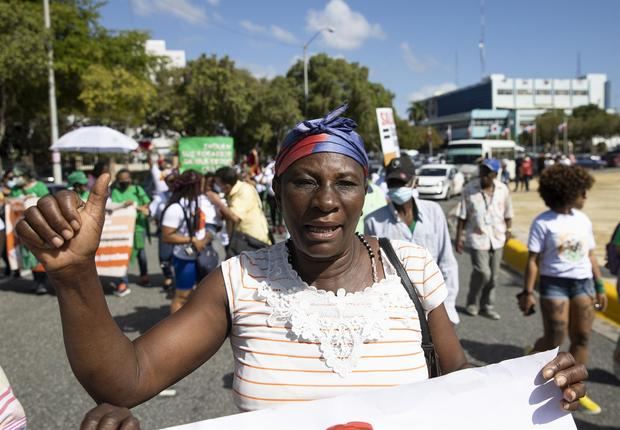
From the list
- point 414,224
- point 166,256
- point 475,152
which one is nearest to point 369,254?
point 414,224

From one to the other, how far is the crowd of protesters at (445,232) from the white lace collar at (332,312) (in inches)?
15.3

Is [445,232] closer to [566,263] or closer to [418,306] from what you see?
[566,263]

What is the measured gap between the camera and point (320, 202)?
5.37 ft

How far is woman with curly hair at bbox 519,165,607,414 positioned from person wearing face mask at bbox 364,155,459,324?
0.71m

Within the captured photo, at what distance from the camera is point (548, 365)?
1.56m

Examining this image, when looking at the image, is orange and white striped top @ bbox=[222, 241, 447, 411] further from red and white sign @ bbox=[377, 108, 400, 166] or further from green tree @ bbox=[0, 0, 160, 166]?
green tree @ bbox=[0, 0, 160, 166]

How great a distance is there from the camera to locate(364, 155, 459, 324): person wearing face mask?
158 inches

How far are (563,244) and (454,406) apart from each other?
2.87 metres

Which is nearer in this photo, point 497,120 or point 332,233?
point 332,233

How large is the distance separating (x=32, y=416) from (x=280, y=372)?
10.3 ft

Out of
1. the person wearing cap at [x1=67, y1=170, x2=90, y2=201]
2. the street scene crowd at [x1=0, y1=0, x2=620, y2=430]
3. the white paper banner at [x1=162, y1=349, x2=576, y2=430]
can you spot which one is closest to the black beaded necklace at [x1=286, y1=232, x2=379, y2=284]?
the street scene crowd at [x1=0, y1=0, x2=620, y2=430]

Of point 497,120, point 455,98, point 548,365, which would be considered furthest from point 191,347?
point 455,98

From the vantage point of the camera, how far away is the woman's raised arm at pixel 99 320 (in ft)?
3.85

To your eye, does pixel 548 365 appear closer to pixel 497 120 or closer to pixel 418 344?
pixel 418 344
